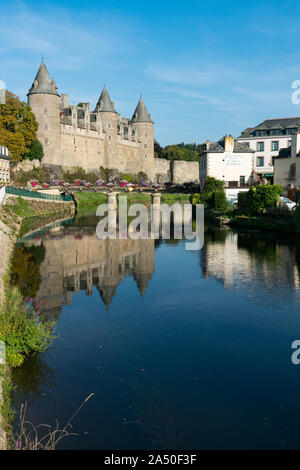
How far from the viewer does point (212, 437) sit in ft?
25.2

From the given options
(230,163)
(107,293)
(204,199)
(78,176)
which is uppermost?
(230,163)

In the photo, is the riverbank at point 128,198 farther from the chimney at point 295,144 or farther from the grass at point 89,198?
the chimney at point 295,144

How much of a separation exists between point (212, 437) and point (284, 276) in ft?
41.7

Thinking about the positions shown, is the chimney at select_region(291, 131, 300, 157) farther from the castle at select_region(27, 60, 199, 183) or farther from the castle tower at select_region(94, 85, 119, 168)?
the castle tower at select_region(94, 85, 119, 168)

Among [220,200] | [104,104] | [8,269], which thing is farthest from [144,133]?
[8,269]

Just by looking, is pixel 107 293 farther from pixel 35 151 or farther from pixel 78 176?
pixel 78 176

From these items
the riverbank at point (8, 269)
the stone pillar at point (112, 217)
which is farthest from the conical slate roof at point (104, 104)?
the riverbank at point (8, 269)

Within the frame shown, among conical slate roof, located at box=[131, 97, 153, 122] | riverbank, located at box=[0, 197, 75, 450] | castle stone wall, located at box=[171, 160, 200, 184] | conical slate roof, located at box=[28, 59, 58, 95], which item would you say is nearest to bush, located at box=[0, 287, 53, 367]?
riverbank, located at box=[0, 197, 75, 450]

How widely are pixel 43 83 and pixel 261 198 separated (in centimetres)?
4657

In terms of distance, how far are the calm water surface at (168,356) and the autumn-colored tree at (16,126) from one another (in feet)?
135

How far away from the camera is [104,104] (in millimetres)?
85938

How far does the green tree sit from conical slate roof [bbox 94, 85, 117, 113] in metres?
22.7

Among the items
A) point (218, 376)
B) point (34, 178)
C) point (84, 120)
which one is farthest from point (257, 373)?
point (84, 120)
